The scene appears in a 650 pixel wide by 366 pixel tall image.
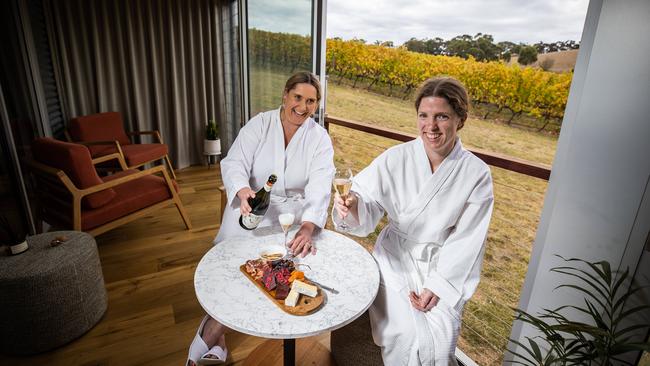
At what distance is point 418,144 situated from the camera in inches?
58.5

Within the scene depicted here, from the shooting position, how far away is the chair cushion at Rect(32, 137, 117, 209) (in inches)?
A: 81.4

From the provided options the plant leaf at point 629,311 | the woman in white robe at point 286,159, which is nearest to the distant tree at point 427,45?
the woman in white robe at point 286,159

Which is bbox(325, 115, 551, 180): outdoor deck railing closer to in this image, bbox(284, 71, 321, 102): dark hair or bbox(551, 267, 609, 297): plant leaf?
bbox(551, 267, 609, 297): plant leaf

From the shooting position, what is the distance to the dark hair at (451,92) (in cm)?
133

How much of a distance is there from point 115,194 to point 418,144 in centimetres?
213

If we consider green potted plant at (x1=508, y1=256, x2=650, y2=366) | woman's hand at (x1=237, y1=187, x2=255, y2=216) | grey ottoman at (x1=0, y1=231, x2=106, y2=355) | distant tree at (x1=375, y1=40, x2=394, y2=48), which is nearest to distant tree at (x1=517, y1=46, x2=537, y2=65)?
distant tree at (x1=375, y1=40, x2=394, y2=48)

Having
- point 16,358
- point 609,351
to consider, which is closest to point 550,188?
point 609,351

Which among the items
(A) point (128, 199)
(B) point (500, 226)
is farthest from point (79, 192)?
(B) point (500, 226)

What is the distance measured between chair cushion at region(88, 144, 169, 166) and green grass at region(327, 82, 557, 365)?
201 cm

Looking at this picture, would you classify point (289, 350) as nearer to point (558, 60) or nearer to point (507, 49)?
point (558, 60)

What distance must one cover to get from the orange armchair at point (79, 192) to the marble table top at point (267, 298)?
4.25 ft

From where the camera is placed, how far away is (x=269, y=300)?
1146mm

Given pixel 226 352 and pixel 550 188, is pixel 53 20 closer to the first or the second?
pixel 226 352

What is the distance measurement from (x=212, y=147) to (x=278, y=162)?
274cm
